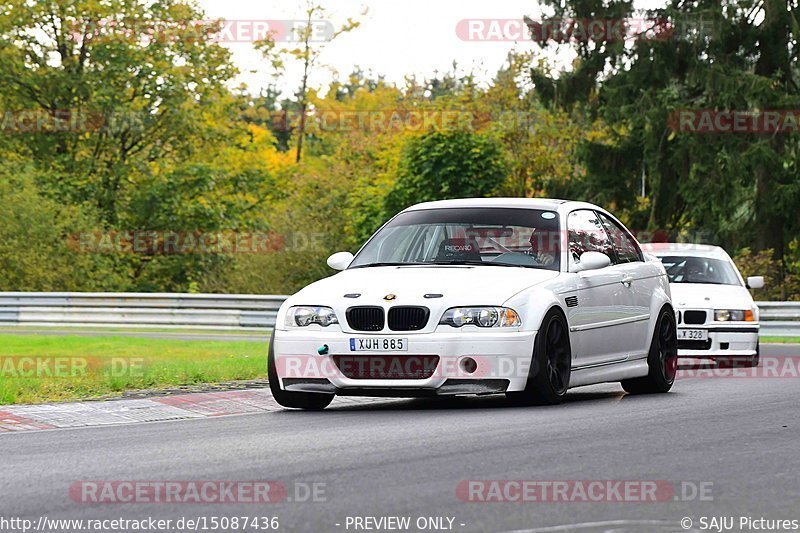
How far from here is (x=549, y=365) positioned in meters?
11.5

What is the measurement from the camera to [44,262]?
1544 inches

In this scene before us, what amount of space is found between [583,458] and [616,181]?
3257 centimetres

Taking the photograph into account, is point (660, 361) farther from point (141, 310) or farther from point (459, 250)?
point (141, 310)


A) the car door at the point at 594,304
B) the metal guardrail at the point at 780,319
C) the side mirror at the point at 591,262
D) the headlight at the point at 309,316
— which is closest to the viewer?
the headlight at the point at 309,316

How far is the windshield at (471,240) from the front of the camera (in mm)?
12281

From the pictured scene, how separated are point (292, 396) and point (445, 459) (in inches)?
143

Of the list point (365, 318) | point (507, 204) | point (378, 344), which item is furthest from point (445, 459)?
point (507, 204)

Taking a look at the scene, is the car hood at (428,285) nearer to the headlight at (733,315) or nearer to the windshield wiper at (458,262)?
the windshield wiper at (458,262)

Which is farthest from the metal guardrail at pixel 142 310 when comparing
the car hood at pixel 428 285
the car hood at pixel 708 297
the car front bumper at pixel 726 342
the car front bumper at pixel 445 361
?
the car front bumper at pixel 445 361

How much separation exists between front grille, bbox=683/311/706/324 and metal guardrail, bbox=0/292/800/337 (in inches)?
487

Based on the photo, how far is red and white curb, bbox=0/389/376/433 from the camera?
430 inches

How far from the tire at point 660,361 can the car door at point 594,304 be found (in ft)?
1.94

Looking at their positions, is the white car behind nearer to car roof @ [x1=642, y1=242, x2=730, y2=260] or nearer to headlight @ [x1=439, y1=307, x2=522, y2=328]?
car roof @ [x1=642, y1=242, x2=730, y2=260]

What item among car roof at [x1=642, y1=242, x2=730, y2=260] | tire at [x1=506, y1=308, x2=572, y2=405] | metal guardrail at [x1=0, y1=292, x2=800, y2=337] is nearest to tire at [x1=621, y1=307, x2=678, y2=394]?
tire at [x1=506, y1=308, x2=572, y2=405]
